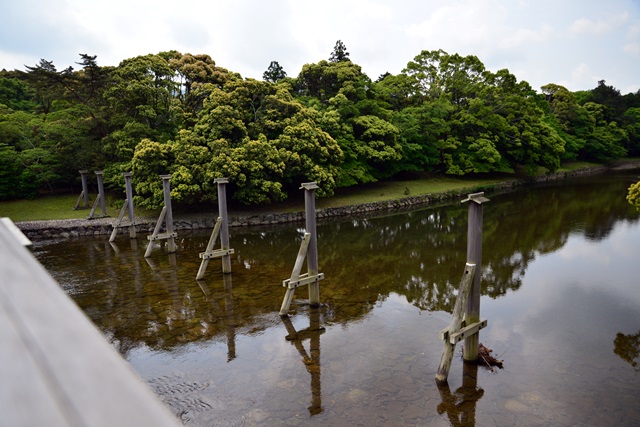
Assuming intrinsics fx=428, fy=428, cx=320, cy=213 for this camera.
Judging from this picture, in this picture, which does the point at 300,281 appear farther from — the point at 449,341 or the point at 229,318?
the point at 449,341

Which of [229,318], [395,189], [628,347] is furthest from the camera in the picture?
[395,189]

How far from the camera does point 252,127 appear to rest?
70.5 ft

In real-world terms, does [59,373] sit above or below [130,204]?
above

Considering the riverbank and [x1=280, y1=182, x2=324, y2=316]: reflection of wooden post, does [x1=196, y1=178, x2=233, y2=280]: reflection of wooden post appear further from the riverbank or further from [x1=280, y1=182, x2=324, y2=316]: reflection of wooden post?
the riverbank

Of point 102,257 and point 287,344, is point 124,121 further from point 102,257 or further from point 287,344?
point 287,344

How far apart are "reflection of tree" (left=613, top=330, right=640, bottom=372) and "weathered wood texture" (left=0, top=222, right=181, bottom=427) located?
898cm

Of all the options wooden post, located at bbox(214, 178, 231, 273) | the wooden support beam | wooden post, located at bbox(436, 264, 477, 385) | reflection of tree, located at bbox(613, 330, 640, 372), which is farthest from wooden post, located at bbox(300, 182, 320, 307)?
reflection of tree, located at bbox(613, 330, 640, 372)

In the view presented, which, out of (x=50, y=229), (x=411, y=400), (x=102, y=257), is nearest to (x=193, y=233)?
(x=102, y=257)

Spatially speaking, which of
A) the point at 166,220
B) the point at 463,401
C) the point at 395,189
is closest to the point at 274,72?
the point at 395,189

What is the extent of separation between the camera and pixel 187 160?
1964 cm

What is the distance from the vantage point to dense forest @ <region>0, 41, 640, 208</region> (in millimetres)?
20156

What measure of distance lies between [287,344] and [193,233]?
12.2m

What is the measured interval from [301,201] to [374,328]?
15.4 metres

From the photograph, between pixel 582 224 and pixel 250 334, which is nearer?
pixel 250 334
